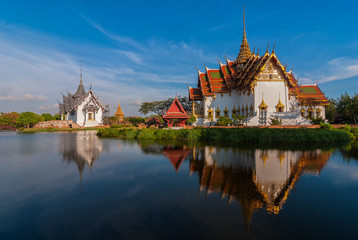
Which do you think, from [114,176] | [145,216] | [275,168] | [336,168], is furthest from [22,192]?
[336,168]

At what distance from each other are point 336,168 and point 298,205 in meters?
4.62

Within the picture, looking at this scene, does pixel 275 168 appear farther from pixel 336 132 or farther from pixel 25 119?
pixel 25 119

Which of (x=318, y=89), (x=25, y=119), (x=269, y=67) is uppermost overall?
(x=269, y=67)

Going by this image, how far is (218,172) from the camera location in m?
6.39

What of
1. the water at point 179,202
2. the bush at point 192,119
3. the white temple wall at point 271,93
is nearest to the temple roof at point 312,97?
the white temple wall at point 271,93

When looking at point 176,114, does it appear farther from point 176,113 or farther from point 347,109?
point 347,109

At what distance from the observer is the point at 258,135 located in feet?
48.9

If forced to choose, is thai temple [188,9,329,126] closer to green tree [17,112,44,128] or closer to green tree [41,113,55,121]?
green tree [17,112,44,128]

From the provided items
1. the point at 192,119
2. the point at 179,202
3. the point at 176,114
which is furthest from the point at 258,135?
the point at 179,202

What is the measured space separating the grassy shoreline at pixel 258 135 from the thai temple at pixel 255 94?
13.5 ft

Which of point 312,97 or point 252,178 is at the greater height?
point 312,97

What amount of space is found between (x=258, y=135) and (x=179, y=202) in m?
12.4

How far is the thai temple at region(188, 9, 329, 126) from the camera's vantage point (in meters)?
21.7

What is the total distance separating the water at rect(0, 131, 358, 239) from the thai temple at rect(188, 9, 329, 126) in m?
14.3
